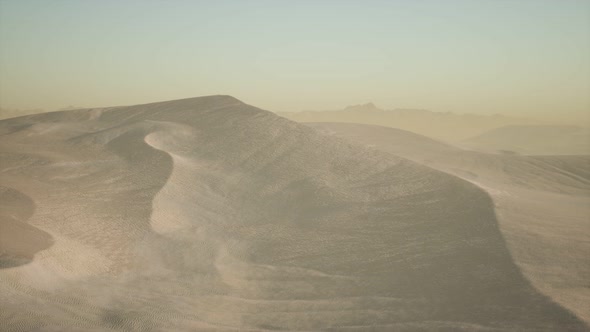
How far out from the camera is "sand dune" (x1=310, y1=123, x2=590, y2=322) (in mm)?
8273

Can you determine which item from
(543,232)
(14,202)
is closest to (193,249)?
(14,202)

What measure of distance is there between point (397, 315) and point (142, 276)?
5.02m

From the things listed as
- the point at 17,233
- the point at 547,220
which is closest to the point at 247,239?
the point at 17,233

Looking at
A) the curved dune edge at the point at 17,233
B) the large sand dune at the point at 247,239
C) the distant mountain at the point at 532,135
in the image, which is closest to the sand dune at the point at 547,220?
the large sand dune at the point at 247,239

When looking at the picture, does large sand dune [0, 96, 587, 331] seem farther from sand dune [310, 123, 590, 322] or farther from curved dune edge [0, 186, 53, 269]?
sand dune [310, 123, 590, 322]

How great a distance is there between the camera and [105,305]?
7.83 m

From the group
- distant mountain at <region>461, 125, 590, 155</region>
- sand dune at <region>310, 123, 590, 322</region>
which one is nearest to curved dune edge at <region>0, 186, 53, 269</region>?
sand dune at <region>310, 123, 590, 322</region>

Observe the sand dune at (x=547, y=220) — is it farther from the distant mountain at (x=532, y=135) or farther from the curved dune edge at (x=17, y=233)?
the distant mountain at (x=532, y=135)

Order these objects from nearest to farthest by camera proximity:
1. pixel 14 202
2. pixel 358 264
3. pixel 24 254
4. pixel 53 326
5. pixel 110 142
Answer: pixel 53 326 → pixel 24 254 → pixel 358 264 → pixel 14 202 → pixel 110 142

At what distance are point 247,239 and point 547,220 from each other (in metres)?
7.55

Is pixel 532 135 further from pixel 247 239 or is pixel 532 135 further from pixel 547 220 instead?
pixel 247 239

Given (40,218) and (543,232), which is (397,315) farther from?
(40,218)

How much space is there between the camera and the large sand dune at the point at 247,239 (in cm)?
770

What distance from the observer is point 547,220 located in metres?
11.6
